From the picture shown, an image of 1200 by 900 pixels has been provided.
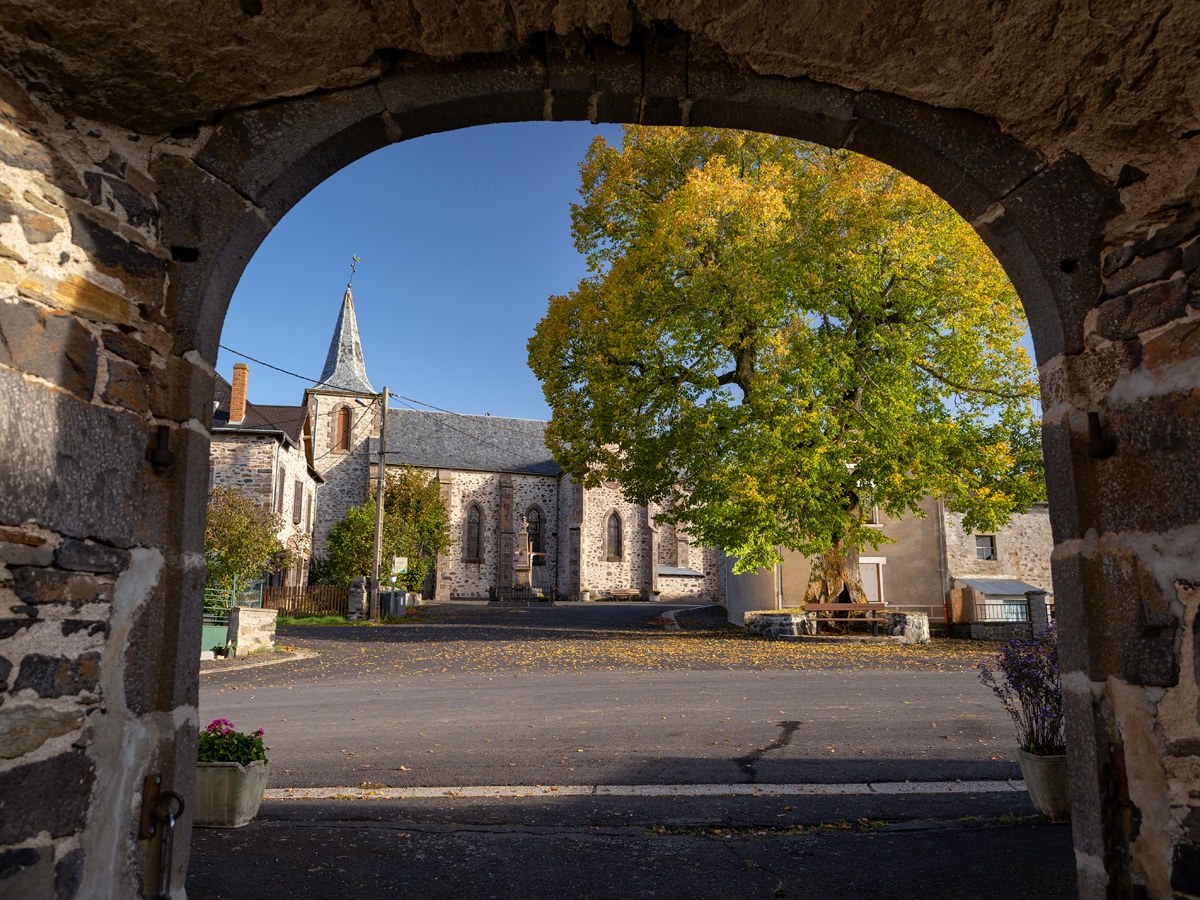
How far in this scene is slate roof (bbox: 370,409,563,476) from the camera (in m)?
40.0

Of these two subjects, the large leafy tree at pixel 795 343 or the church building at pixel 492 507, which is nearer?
the large leafy tree at pixel 795 343

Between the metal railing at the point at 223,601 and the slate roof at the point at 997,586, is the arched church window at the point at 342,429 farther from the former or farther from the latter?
the slate roof at the point at 997,586

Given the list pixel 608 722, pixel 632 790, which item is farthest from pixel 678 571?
pixel 632 790

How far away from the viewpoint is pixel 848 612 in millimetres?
18031

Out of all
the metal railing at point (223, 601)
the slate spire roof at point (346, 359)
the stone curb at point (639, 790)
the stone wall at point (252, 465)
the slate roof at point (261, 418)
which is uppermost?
the slate spire roof at point (346, 359)

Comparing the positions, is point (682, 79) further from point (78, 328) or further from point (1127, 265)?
point (78, 328)

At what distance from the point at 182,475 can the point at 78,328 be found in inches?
23.0

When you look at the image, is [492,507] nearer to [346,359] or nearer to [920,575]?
[346,359]

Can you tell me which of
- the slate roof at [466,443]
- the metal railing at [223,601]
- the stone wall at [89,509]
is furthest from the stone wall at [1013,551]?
the stone wall at [89,509]

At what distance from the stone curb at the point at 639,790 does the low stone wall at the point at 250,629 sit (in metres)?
9.60

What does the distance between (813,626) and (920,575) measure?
5972 mm

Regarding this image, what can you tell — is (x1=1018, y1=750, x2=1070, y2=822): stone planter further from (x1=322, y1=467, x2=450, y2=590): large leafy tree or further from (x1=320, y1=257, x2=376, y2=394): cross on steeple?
(x1=320, y1=257, x2=376, y2=394): cross on steeple

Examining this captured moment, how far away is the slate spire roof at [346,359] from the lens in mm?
39344

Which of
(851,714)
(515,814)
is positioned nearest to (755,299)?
(851,714)
